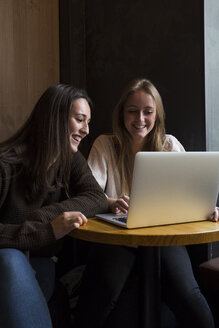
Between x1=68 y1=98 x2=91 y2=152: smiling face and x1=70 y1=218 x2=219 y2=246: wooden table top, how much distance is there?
496mm

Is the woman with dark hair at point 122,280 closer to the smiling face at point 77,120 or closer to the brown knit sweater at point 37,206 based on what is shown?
the brown knit sweater at point 37,206

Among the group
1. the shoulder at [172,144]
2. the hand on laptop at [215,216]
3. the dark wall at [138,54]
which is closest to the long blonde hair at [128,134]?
the shoulder at [172,144]

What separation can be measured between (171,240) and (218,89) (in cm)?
114

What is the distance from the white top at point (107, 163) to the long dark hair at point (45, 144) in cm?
33

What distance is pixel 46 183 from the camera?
60.2 inches

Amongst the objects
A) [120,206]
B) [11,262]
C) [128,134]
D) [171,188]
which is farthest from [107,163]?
[11,262]

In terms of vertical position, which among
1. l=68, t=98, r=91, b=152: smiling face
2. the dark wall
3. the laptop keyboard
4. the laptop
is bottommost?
the laptop keyboard

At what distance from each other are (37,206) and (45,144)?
249 mm

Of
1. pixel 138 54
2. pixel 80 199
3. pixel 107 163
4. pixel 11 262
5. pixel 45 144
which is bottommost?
pixel 11 262

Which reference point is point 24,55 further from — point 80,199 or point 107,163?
point 80,199

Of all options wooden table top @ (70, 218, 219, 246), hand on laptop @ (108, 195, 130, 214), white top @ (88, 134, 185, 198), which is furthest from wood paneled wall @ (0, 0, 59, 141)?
wooden table top @ (70, 218, 219, 246)

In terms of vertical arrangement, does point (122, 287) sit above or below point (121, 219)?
below

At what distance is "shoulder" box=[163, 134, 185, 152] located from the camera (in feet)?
6.47

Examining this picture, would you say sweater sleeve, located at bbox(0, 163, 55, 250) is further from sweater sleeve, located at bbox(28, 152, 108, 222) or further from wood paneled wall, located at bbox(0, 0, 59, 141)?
wood paneled wall, located at bbox(0, 0, 59, 141)
